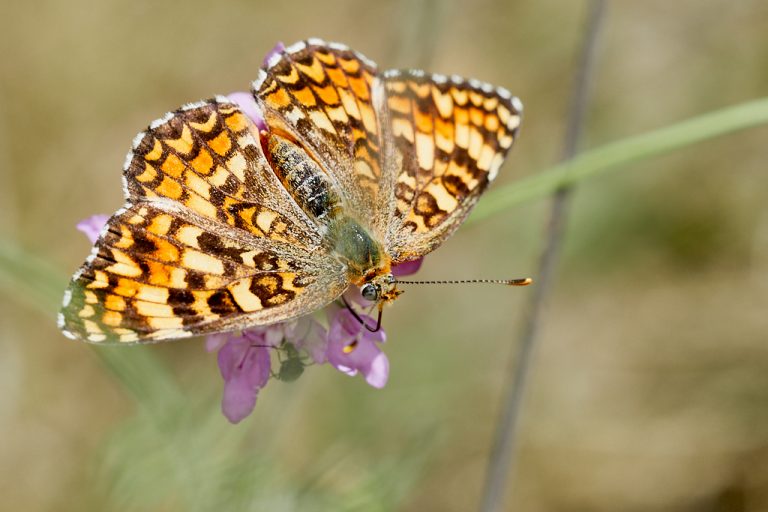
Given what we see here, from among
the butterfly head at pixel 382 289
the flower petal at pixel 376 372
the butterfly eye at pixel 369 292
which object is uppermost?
the butterfly head at pixel 382 289

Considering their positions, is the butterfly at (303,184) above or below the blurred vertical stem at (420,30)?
below

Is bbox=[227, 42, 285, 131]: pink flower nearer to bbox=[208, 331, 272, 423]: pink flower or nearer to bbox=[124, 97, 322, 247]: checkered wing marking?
bbox=[124, 97, 322, 247]: checkered wing marking

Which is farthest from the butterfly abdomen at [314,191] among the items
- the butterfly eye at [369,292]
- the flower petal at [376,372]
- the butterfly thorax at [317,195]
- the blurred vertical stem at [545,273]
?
the blurred vertical stem at [545,273]

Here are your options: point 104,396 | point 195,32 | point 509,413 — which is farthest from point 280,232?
point 195,32

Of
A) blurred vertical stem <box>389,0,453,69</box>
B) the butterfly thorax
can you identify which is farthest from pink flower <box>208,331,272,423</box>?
blurred vertical stem <box>389,0,453,69</box>

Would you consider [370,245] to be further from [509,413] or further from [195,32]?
[195,32]

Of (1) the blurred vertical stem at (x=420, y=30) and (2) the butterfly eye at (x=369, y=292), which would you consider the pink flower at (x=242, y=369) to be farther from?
(1) the blurred vertical stem at (x=420, y=30)

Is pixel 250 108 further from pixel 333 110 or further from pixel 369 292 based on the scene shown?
pixel 369 292
